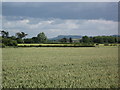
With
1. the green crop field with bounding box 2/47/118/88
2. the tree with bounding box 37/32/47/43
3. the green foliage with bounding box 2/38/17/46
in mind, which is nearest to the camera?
the green crop field with bounding box 2/47/118/88

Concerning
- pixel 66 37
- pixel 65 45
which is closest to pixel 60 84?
pixel 65 45

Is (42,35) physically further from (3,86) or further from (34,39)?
(3,86)

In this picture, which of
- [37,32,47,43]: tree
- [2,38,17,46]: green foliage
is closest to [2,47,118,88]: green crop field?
[37,32,47,43]: tree

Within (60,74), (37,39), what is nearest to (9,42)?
(37,39)

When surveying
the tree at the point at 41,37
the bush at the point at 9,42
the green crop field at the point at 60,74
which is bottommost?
the green crop field at the point at 60,74

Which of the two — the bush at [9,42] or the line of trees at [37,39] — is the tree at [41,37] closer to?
the line of trees at [37,39]

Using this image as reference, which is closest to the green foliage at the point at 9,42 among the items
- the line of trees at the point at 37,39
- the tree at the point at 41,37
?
the line of trees at the point at 37,39

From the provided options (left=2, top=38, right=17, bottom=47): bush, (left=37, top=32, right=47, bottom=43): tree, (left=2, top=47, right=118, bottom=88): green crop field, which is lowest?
(left=2, top=47, right=118, bottom=88): green crop field

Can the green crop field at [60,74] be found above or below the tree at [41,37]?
below

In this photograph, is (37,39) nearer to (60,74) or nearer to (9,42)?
(9,42)

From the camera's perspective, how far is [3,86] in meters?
10.2

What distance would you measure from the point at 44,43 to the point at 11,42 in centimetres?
1225

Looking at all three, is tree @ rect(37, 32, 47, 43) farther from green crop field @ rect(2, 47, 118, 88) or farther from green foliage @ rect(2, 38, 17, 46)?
green crop field @ rect(2, 47, 118, 88)

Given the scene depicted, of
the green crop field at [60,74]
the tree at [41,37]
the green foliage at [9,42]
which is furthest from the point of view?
the green foliage at [9,42]
